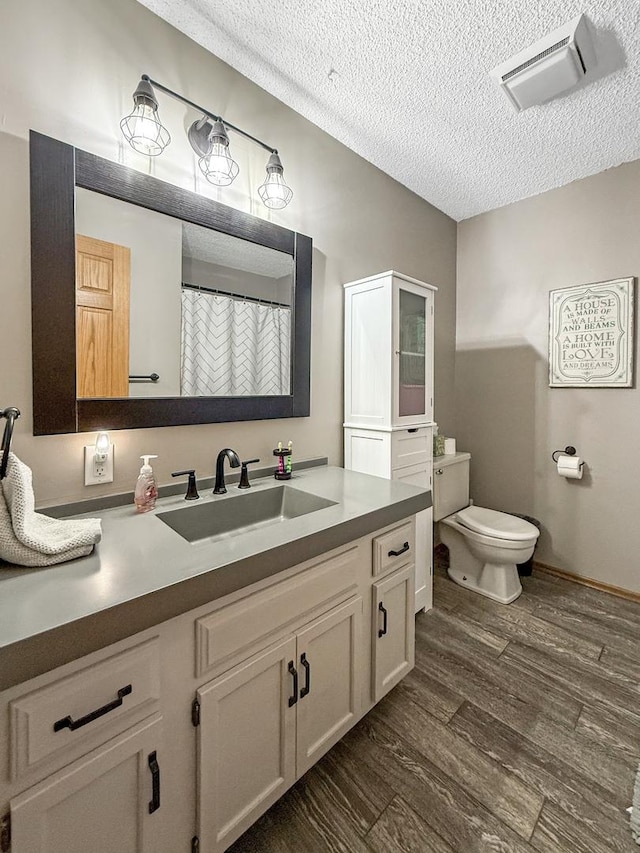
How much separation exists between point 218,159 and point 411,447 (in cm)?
153

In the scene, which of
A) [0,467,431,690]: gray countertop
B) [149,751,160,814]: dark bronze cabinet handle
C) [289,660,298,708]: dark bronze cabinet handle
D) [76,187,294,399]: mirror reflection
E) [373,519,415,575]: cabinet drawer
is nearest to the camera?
[0,467,431,690]: gray countertop

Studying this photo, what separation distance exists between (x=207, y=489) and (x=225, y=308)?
0.74 metres

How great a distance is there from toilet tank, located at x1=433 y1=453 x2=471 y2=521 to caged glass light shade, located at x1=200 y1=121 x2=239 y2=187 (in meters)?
1.88

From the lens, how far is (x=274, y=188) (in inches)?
64.4

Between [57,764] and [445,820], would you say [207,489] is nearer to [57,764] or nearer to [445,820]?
[57,764]

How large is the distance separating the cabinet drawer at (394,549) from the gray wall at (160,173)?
26.5 inches

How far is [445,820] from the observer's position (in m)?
1.12

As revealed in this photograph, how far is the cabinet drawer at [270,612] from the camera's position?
89cm

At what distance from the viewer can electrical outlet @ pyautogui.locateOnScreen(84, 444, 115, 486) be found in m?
1.25

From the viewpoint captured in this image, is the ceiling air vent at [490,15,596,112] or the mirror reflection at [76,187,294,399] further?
the ceiling air vent at [490,15,596,112]

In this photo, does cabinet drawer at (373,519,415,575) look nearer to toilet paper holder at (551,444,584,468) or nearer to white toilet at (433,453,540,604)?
white toilet at (433,453,540,604)

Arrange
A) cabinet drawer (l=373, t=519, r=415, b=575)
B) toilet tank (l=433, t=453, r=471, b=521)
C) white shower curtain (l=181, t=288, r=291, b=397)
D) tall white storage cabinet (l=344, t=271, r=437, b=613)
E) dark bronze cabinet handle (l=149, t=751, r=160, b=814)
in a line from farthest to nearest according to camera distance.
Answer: toilet tank (l=433, t=453, r=471, b=521) → tall white storage cabinet (l=344, t=271, r=437, b=613) → white shower curtain (l=181, t=288, r=291, b=397) → cabinet drawer (l=373, t=519, r=415, b=575) → dark bronze cabinet handle (l=149, t=751, r=160, b=814)

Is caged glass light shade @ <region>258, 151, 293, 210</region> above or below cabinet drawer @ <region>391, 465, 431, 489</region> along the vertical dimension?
above

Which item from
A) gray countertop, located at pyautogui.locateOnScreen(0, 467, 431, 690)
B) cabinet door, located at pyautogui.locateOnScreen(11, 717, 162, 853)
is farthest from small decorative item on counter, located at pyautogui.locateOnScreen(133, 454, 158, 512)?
cabinet door, located at pyautogui.locateOnScreen(11, 717, 162, 853)
